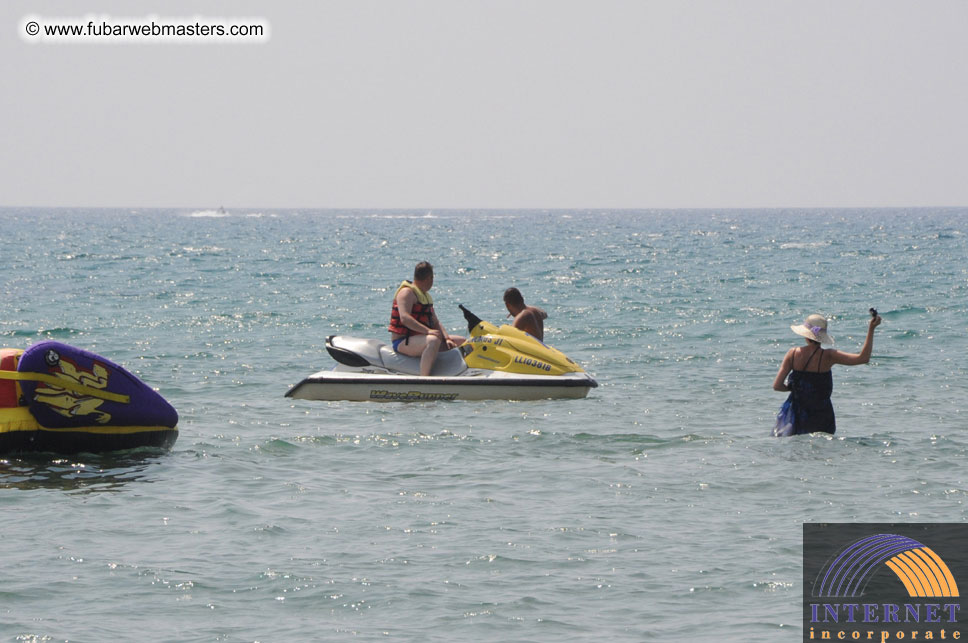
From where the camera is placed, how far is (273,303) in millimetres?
30453

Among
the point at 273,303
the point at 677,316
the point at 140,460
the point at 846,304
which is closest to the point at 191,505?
the point at 140,460

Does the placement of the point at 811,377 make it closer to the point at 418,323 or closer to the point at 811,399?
the point at 811,399

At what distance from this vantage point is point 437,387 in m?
13.8

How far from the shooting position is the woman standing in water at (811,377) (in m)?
10.3

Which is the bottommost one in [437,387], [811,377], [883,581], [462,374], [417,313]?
[883,581]

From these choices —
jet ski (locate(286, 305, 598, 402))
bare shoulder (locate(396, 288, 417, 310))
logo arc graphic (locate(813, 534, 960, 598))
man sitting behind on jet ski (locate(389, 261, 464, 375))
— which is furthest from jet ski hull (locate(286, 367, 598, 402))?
logo arc graphic (locate(813, 534, 960, 598))

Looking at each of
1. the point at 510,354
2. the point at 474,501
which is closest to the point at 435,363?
the point at 510,354

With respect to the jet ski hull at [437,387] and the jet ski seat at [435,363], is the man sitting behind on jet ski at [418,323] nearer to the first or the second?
the jet ski seat at [435,363]

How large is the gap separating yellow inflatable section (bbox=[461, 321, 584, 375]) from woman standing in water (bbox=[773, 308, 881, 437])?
12.0 ft

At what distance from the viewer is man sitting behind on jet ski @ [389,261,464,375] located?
13.8 meters

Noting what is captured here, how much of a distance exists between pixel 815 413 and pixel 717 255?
163 feet

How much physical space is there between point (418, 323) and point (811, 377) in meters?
4.88

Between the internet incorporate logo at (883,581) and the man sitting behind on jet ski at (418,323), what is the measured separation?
20.5ft

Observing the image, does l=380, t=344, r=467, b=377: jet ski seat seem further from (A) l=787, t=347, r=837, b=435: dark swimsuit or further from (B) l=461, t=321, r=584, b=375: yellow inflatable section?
(A) l=787, t=347, r=837, b=435: dark swimsuit
